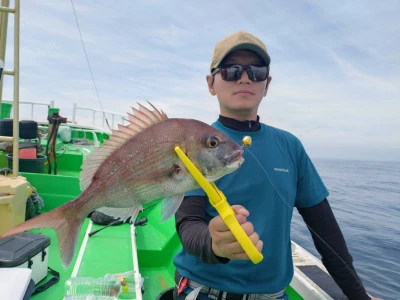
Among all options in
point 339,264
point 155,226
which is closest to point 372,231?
point 155,226

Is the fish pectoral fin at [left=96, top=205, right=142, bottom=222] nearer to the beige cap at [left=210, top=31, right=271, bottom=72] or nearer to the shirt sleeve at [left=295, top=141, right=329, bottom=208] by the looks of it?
the beige cap at [left=210, top=31, right=271, bottom=72]

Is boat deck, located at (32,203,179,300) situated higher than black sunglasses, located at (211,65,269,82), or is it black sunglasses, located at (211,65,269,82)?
black sunglasses, located at (211,65,269,82)

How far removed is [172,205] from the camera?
1.14 meters

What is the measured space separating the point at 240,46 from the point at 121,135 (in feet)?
3.22

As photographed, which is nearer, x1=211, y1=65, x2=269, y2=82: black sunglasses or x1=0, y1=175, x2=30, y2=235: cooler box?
x1=211, y1=65, x2=269, y2=82: black sunglasses

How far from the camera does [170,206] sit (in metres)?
1.14

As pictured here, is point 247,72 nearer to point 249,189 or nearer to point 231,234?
point 249,189

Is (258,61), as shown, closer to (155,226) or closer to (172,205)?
(172,205)

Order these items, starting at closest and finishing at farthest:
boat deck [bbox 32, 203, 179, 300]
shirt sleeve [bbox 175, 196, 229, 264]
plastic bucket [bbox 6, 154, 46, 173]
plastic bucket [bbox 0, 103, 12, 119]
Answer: shirt sleeve [bbox 175, 196, 229, 264], boat deck [bbox 32, 203, 179, 300], plastic bucket [bbox 6, 154, 46, 173], plastic bucket [bbox 0, 103, 12, 119]

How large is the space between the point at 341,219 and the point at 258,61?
11.8 m

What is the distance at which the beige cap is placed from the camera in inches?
71.3

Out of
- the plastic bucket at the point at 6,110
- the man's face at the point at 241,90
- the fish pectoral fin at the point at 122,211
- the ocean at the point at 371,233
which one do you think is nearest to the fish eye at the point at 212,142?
the fish pectoral fin at the point at 122,211

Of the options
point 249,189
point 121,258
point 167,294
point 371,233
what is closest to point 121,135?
point 249,189

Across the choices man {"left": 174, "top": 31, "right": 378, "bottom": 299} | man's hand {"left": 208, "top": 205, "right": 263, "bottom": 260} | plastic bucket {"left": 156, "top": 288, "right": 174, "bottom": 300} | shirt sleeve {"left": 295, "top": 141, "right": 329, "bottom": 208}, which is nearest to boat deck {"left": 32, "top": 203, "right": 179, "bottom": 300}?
plastic bucket {"left": 156, "top": 288, "right": 174, "bottom": 300}
